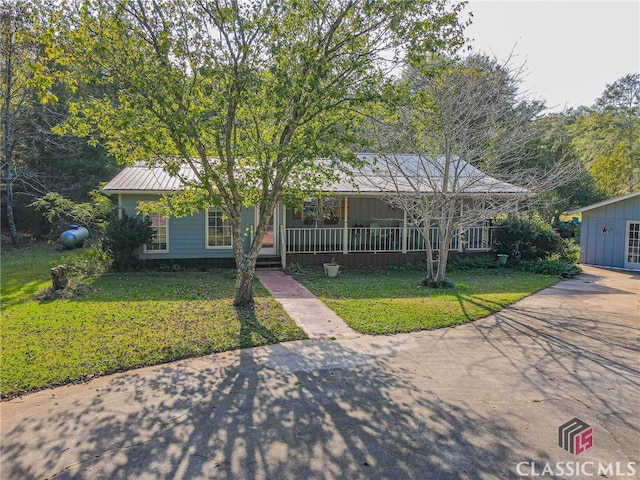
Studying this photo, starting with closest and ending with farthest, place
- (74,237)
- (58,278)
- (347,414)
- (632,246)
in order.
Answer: (347,414)
(58,278)
(632,246)
(74,237)

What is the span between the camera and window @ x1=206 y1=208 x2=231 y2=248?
1409cm

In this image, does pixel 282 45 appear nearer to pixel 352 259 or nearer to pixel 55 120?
pixel 352 259

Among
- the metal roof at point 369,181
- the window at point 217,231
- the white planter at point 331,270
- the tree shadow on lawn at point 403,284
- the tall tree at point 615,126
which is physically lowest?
the tree shadow on lawn at point 403,284

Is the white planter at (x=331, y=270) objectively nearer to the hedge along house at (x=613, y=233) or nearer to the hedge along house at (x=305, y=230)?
the hedge along house at (x=305, y=230)

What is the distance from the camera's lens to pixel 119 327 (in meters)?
7.33

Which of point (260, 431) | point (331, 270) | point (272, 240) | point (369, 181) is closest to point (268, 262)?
point (272, 240)

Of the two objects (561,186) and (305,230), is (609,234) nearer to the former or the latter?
(561,186)

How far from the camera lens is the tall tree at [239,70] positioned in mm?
7051

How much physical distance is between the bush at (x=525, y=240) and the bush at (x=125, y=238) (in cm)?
1202

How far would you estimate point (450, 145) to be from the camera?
35.5ft

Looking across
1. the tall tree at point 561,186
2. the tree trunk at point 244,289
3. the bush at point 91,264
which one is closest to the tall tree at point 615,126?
the tall tree at point 561,186

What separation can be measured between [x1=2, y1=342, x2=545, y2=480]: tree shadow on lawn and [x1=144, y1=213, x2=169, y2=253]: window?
337 inches

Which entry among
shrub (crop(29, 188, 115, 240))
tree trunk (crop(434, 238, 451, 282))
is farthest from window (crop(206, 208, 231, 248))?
tree trunk (crop(434, 238, 451, 282))

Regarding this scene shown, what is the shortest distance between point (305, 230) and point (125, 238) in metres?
5.60
